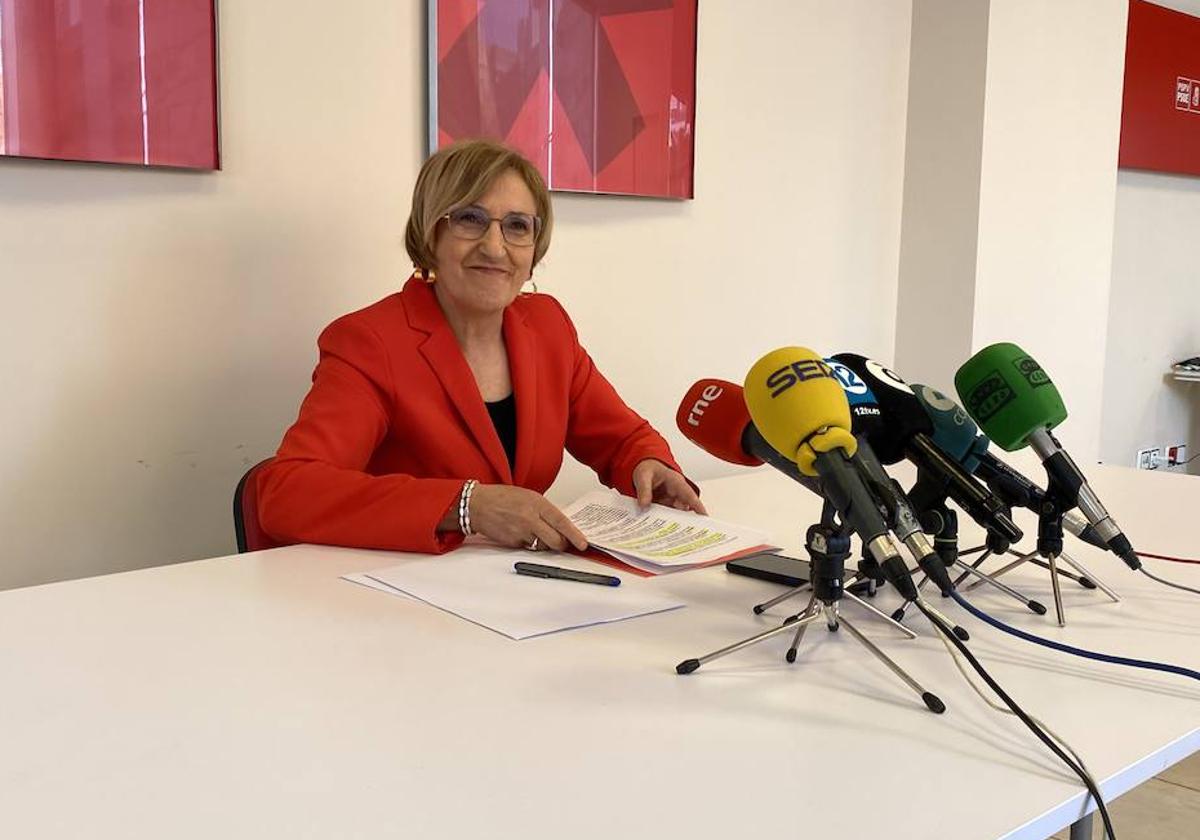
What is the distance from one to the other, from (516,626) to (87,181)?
3.87 feet

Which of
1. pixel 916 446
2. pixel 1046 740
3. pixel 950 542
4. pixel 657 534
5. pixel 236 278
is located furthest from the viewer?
pixel 236 278

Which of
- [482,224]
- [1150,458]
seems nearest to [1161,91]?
[1150,458]

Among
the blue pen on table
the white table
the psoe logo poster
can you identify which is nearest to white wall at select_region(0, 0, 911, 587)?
the white table

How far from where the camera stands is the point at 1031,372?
1.31 meters

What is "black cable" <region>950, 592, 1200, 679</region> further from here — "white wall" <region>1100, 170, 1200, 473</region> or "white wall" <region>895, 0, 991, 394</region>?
"white wall" <region>1100, 170, 1200, 473</region>

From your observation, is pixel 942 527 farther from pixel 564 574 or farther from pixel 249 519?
pixel 249 519

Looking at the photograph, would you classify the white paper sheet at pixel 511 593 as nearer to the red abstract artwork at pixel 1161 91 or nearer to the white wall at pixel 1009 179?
the white wall at pixel 1009 179

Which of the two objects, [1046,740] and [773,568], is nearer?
[1046,740]

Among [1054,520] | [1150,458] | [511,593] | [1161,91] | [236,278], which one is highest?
[1161,91]

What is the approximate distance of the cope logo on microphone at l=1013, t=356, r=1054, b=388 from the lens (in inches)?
50.9

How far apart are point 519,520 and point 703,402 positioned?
1.10 ft

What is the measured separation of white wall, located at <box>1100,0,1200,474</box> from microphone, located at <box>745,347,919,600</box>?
147 inches

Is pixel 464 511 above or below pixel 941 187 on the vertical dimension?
below

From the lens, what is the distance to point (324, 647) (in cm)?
113
